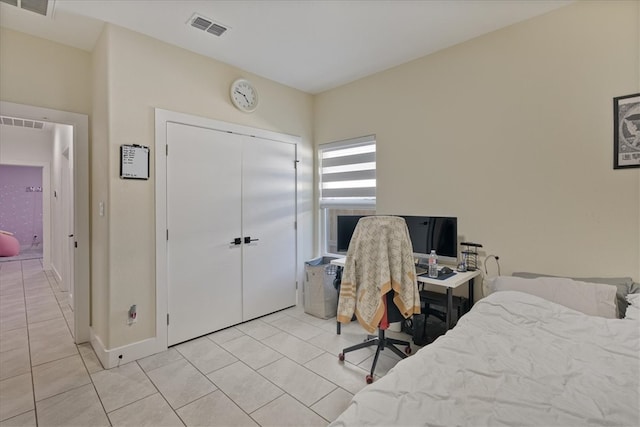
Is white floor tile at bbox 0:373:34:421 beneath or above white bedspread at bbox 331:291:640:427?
beneath

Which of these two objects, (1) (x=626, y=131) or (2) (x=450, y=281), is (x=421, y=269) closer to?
(2) (x=450, y=281)

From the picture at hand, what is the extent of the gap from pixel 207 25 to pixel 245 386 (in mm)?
2984

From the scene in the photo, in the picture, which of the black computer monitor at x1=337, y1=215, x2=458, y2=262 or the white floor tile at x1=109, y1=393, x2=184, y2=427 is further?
the black computer monitor at x1=337, y1=215, x2=458, y2=262

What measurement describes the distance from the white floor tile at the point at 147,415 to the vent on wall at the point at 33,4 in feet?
9.84

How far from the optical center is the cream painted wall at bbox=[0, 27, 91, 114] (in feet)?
8.46

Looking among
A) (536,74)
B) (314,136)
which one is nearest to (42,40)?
(314,136)

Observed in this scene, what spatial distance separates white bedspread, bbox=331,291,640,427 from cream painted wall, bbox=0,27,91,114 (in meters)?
3.55

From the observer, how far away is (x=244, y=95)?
3.51 meters

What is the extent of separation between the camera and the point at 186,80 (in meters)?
3.04

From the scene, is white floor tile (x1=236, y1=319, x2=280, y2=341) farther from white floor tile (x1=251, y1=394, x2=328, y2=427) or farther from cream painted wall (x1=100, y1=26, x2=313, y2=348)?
white floor tile (x1=251, y1=394, x2=328, y2=427)

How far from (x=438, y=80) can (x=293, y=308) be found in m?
3.21

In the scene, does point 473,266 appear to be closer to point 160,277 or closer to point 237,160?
point 237,160

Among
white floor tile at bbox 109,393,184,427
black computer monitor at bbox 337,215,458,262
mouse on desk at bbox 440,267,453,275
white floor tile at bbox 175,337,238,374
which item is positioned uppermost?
black computer monitor at bbox 337,215,458,262

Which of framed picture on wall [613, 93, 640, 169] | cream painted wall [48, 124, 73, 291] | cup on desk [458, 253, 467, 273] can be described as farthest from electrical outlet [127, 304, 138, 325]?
framed picture on wall [613, 93, 640, 169]
